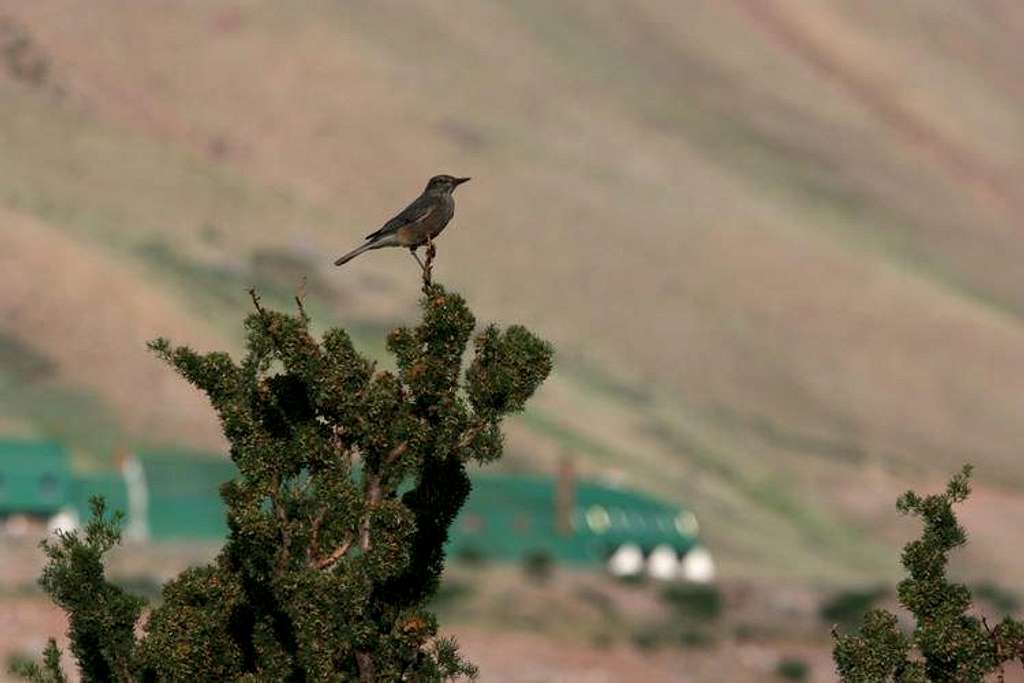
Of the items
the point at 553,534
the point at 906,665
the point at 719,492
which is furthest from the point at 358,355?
the point at 719,492

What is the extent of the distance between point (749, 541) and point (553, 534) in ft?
40.7

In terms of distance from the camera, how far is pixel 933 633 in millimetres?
16703

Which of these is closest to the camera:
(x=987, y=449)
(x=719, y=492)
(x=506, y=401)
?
(x=506, y=401)

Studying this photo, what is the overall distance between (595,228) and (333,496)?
95293 mm

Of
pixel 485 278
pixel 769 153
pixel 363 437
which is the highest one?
pixel 769 153

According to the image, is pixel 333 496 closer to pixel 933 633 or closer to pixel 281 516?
pixel 281 516

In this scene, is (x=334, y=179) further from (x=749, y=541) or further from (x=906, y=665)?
(x=906, y=665)

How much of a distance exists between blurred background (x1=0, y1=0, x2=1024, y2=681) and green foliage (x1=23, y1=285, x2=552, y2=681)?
141ft

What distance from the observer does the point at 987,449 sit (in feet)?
323

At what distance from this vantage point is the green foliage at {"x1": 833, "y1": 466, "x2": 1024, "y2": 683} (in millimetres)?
16594

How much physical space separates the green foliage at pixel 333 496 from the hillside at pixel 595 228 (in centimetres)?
6212

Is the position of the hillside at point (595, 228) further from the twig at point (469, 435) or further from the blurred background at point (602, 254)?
the twig at point (469, 435)

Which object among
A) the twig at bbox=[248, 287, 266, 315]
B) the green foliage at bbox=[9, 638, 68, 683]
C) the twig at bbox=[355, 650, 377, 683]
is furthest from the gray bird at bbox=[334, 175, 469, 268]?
the twig at bbox=[355, 650, 377, 683]

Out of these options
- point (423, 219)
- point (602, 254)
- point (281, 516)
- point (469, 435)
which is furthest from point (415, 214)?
point (602, 254)
